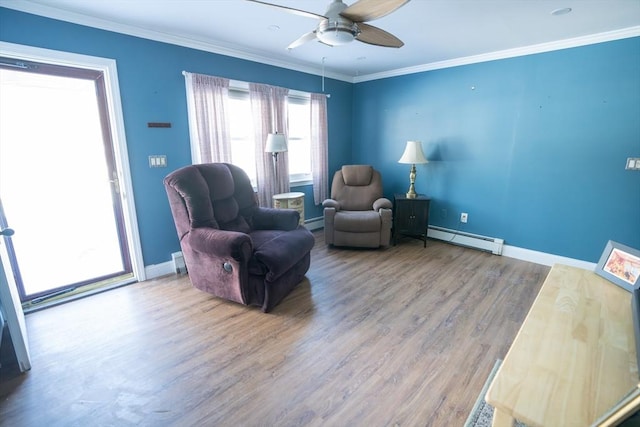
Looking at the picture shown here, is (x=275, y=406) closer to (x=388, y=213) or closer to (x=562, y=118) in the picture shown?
(x=388, y=213)

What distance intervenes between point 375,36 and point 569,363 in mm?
1990

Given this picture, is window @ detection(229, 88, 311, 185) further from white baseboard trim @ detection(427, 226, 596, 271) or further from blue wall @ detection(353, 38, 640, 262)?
white baseboard trim @ detection(427, 226, 596, 271)

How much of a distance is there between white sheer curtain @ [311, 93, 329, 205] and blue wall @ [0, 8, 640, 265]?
25cm

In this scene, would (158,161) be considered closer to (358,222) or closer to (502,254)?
Result: (358,222)

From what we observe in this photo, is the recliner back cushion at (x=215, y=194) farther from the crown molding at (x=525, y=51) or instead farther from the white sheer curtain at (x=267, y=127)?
the crown molding at (x=525, y=51)

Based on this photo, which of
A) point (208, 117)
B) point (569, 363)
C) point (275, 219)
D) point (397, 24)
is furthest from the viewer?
point (208, 117)

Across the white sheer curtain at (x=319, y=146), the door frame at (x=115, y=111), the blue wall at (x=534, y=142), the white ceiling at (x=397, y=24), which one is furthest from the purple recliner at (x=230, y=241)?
the blue wall at (x=534, y=142)

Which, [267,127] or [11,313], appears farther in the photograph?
[267,127]

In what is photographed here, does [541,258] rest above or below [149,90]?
below

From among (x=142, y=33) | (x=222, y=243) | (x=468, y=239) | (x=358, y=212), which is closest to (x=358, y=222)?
(x=358, y=212)

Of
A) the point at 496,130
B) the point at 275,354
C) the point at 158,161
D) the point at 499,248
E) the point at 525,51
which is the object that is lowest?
the point at 275,354

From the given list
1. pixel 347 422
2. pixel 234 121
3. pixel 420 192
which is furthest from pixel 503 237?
pixel 234 121

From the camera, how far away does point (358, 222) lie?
371cm

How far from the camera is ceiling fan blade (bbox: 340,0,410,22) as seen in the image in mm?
1546
